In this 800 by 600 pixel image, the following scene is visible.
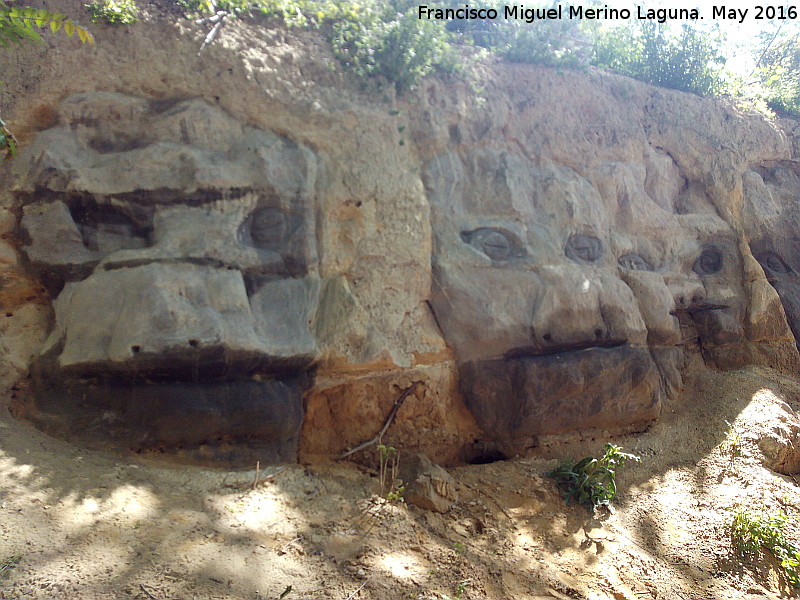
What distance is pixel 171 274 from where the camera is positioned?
172 inches

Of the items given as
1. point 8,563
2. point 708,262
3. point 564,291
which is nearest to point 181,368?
point 8,563

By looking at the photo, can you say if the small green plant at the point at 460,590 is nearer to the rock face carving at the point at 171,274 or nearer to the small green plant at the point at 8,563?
the rock face carving at the point at 171,274

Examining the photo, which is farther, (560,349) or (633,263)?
(633,263)

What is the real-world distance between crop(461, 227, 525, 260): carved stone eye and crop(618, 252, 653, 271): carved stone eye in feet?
4.97

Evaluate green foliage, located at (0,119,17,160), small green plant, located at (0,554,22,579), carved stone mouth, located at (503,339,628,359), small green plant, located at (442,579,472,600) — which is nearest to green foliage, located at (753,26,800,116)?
carved stone mouth, located at (503,339,628,359)

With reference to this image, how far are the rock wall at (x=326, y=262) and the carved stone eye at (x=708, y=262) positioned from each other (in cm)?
3

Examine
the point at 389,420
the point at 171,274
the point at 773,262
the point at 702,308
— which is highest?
the point at 171,274

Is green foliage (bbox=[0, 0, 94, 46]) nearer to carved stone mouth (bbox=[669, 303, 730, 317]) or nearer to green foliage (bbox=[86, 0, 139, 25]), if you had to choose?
green foliage (bbox=[86, 0, 139, 25])

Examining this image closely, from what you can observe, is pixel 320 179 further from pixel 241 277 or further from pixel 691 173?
pixel 691 173

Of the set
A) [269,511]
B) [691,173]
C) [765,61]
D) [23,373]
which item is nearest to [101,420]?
[23,373]

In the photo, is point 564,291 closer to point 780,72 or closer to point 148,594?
point 148,594

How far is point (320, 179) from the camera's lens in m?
5.42

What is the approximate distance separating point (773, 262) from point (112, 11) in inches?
312

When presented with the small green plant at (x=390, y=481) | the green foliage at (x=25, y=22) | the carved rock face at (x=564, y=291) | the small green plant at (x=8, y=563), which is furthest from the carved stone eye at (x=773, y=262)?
the small green plant at (x=8, y=563)
